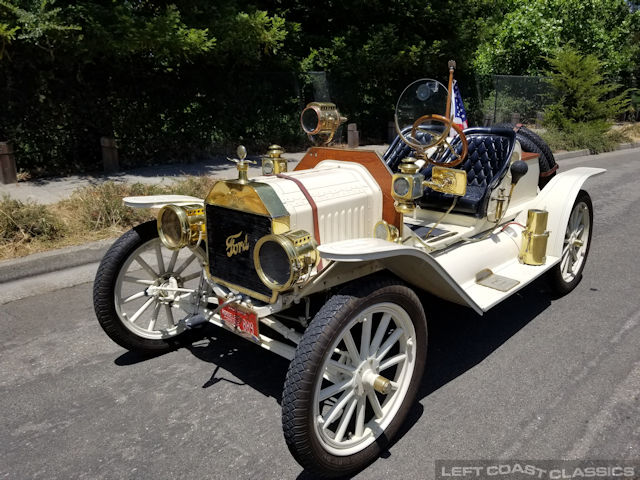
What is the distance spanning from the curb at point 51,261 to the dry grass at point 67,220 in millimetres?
157

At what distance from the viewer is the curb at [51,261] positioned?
454cm

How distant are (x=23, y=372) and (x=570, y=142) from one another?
45.8 ft

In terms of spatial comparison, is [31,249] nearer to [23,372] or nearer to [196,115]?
[23,372]

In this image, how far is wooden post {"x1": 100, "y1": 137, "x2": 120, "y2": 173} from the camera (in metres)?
8.61

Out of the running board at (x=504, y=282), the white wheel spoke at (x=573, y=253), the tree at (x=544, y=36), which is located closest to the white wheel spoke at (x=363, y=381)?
the running board at (x=504, y=282)

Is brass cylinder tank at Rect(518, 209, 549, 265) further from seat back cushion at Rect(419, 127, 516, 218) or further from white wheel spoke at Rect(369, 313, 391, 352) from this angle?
white wheel spoke at Rect(369, 313, 391, 352)

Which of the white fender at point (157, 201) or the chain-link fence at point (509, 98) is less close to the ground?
the chain-link fence at point (509, 98)

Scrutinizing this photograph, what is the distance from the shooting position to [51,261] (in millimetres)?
4785

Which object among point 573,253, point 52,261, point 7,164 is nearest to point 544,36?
point 573,253

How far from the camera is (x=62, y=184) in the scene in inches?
302

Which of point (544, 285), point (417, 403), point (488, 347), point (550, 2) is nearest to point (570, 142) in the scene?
point (550, 2)

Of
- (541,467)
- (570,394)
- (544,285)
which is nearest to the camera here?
(541,467)

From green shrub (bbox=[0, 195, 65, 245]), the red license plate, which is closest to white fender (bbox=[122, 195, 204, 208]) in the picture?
the red license plate

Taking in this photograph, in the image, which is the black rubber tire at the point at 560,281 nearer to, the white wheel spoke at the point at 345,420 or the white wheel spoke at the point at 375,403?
the white wheel spoke at the point at 375,403
